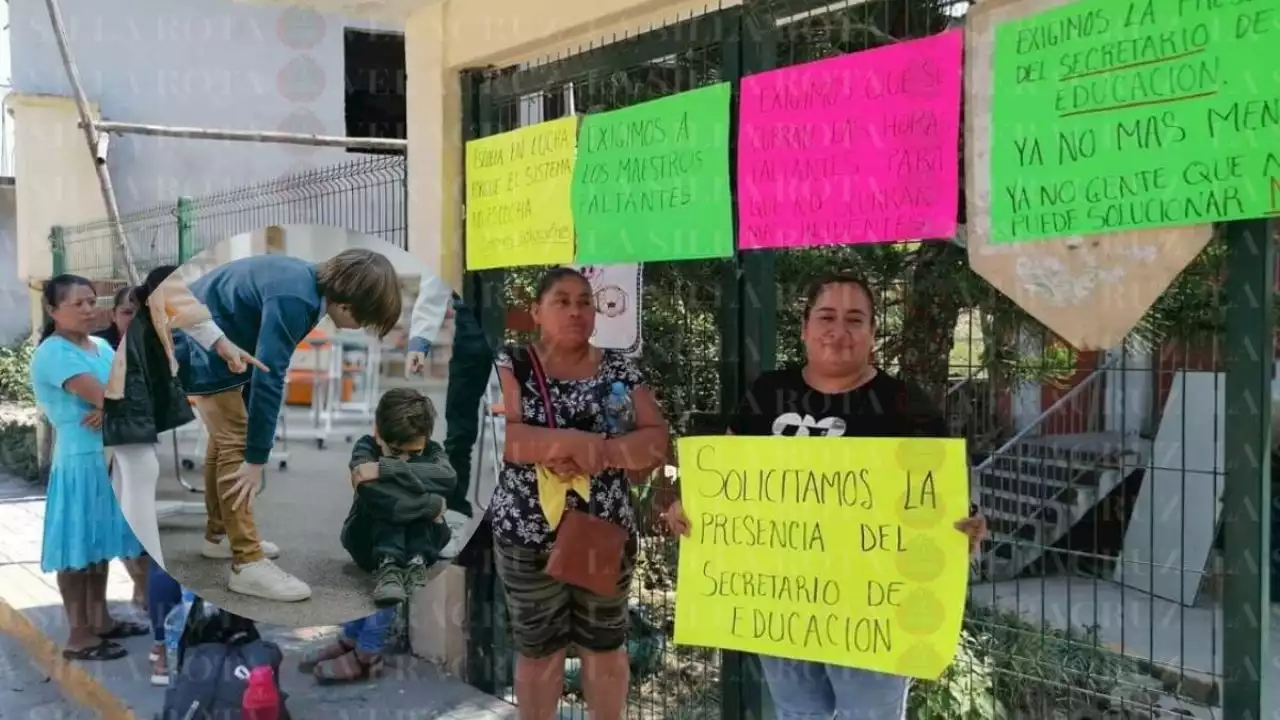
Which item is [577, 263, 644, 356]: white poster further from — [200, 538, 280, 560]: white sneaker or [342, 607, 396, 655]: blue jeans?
[342, 607, 396, 655]: blue jeans

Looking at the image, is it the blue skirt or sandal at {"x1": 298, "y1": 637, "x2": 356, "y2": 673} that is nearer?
sandal at {"x1": 298, "y1": 637, "x2": 356, "y2": 673}

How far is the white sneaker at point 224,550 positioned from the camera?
10.8 ft

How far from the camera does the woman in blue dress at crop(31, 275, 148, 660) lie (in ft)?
16.8

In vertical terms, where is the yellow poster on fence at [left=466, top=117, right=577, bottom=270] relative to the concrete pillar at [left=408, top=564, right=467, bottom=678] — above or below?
above

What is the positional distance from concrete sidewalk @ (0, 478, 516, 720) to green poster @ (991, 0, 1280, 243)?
3044mm

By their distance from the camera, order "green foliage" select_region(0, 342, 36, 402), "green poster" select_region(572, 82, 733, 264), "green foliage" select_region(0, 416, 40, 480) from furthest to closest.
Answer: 1. "green foliage" select_region(0, 342, 36, 402)
2. "green foliage" select_region(0, 416, 40, 480)
3. "green poster" select_region(572, 82, 733, 264)

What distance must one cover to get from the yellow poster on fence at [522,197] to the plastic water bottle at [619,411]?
0.87m

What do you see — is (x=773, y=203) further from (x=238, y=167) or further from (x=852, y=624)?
(x=238, y=167)

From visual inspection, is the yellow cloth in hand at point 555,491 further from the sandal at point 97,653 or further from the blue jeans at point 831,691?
the sandal at point 97,653

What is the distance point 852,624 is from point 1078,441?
1.54 metres

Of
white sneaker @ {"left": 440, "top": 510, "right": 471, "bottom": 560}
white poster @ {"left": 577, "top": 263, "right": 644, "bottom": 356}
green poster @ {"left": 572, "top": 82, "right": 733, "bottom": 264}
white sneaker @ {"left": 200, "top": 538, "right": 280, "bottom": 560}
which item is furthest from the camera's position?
white poster @ {"left": 577, "top": 263, "right": 644, "bottom": 356}

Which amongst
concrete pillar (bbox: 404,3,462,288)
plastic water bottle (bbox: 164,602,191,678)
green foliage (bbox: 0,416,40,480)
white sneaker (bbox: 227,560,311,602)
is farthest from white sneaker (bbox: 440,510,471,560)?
green foliage (bbox: 0,416,40,480)

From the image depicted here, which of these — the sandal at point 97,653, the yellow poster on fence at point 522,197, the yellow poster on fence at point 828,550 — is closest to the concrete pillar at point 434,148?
the yellow poster on fence at point 522,197

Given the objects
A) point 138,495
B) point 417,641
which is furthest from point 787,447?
point 417,641
